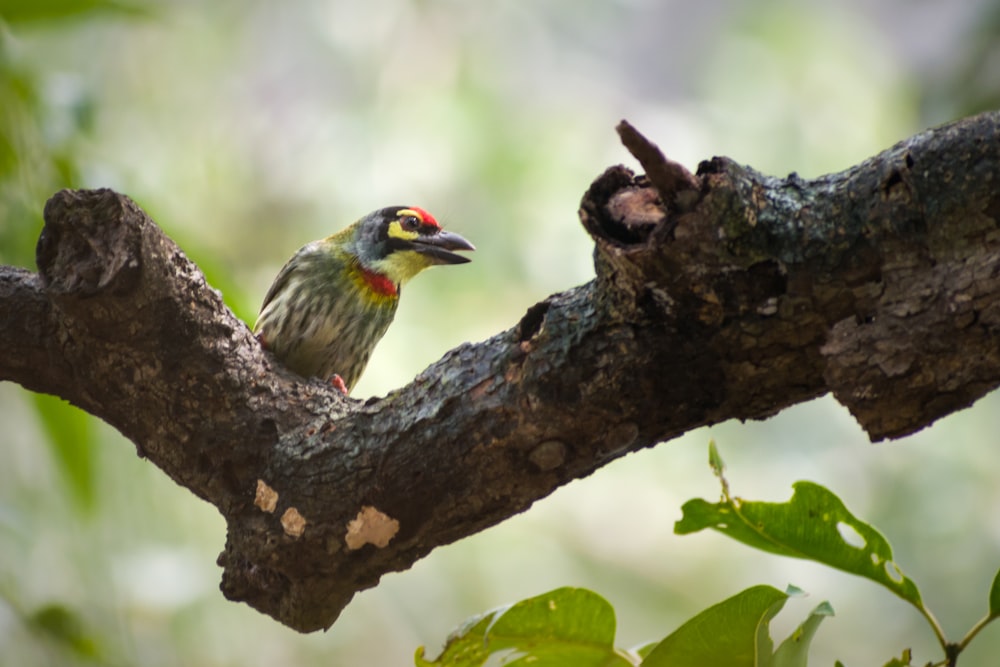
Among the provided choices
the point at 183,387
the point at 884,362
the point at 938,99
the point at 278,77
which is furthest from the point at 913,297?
the point at 278,77

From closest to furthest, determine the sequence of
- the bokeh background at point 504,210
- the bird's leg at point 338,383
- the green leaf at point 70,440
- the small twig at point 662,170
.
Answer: the small twig at point 662,170 < the green leaf at point 70,440 < the bird's leg at point 338,383 < the bokeh background at point 504,210

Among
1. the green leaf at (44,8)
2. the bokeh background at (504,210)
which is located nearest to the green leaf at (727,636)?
the green leaf at (44,8)

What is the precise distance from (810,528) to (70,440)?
1995mm

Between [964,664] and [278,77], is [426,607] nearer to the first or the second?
[964,664]

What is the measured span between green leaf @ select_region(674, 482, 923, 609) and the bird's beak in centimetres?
213

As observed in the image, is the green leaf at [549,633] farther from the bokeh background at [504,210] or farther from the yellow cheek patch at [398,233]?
the bokeh background at [504,210]

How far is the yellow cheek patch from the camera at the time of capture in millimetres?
4055

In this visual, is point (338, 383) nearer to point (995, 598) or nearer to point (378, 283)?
point (378, 283)

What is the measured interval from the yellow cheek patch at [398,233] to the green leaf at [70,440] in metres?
1.45

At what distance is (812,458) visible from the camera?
7148mm

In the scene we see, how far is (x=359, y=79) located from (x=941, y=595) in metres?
5.15

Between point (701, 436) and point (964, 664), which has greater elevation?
point (701, 436)

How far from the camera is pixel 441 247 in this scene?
4078mm

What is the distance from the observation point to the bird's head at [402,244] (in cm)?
398
